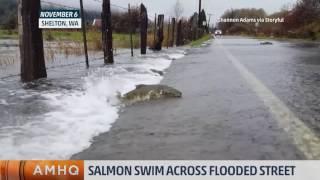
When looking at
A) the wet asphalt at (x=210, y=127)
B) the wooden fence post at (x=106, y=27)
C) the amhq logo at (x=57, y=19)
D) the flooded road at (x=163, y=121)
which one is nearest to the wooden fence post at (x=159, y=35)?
the wooden fence post at (x=106, y=27)

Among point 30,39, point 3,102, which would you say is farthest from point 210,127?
point 30,39

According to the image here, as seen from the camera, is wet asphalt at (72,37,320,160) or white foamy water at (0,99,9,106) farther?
white foamy water at (0,99,9,106)

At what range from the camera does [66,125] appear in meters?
7.00

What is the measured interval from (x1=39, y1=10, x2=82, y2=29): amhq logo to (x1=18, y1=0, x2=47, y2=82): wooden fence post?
0.13m

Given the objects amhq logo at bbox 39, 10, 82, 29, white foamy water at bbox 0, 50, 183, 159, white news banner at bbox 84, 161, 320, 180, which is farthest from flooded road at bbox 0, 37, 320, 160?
white news banner at bbox 84, 161, 320, 180

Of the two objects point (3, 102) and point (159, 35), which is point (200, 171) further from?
point (159, 35)

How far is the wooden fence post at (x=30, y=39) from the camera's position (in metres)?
11.4

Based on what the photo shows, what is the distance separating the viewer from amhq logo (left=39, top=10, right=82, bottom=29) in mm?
11672

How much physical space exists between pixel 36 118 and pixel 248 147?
2.95 m

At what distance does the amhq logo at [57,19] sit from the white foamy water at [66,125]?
137 cm

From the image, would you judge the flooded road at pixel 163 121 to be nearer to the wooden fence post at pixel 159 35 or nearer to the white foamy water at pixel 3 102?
the white foamy water at pixel 3 102

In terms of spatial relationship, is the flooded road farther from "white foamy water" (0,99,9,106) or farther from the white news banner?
the white news banner

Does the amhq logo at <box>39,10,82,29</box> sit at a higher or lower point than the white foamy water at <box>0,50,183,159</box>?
higher

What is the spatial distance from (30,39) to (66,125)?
16.5ft
